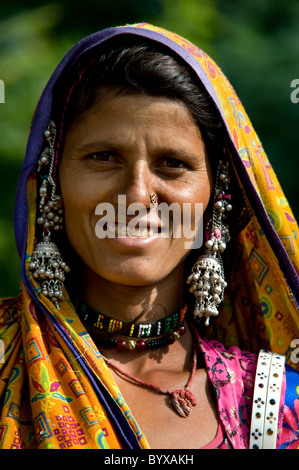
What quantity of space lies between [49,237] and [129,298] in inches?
13.8

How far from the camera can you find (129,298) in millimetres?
2668

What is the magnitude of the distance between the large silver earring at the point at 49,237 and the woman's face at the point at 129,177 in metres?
A: 0.07

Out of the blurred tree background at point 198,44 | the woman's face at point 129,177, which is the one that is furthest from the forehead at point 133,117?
the blurred tree background at point 198,44

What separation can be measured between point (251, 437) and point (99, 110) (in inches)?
46.1

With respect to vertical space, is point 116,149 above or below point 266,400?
above

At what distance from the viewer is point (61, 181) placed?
2.63m

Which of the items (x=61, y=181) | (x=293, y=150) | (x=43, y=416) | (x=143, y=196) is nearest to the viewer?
(x=43, y=416)

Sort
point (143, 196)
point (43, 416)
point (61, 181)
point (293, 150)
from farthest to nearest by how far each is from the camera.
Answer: point (293, 150) < point (61, 181) < point (143, 196) < point (43, 416)

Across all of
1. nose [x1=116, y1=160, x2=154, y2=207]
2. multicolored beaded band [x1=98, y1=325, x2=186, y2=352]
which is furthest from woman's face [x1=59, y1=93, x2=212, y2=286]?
multicolored beaded band [x1=98, y1=325, x2=186, y2=352]

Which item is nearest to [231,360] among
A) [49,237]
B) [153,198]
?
[153,198]

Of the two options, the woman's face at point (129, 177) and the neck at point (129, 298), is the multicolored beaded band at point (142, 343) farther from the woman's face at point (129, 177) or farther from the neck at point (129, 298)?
the woman's face at point (129, 177)

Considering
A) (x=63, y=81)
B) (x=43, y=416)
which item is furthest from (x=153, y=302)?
(x=63, y=81)

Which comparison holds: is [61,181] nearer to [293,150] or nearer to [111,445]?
[111,445]

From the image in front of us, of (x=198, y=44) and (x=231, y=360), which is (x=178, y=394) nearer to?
(x=231, y=360)
